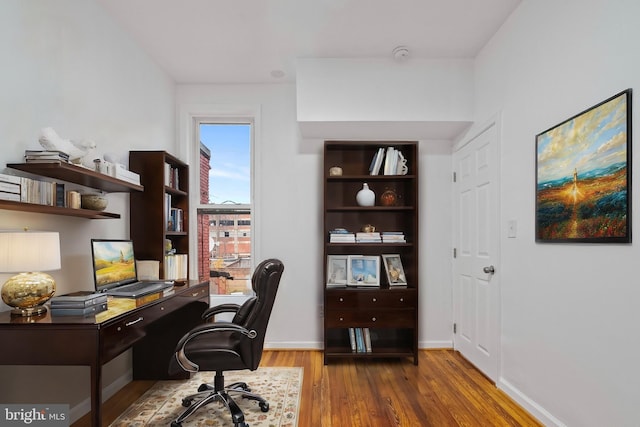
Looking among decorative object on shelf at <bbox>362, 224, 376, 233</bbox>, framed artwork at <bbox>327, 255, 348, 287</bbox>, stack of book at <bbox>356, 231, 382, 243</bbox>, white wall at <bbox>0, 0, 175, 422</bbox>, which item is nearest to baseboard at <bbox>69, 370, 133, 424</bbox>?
white wall at <bbox>0, 0, 175, 422</bbox>

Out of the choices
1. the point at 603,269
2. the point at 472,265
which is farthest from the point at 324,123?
the point at 603,269

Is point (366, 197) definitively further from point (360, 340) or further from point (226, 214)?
point (226, 214)

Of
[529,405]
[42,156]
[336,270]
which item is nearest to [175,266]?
[336,270]

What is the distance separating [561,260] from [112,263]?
282cm

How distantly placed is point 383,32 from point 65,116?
2.35 m

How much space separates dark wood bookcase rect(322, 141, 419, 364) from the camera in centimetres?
349

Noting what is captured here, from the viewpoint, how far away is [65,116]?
89.3 inches

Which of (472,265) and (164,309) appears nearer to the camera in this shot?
(164,309)

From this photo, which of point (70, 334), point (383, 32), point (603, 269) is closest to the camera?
point (70, 334)

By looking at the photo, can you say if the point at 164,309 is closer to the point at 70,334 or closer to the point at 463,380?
the point at 70,334

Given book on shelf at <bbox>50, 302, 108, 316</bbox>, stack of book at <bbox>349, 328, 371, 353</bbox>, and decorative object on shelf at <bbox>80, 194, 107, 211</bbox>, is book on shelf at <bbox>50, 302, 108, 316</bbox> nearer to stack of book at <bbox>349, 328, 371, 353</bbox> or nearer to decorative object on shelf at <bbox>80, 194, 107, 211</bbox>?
decorative object on shelf at <bbox>80, 194, 107, 211</bbox>

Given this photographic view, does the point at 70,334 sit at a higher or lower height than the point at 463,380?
higher

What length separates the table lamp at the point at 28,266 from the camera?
1.63 meters

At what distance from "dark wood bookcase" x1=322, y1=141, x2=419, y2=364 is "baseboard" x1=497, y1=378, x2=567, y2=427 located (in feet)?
2.79
